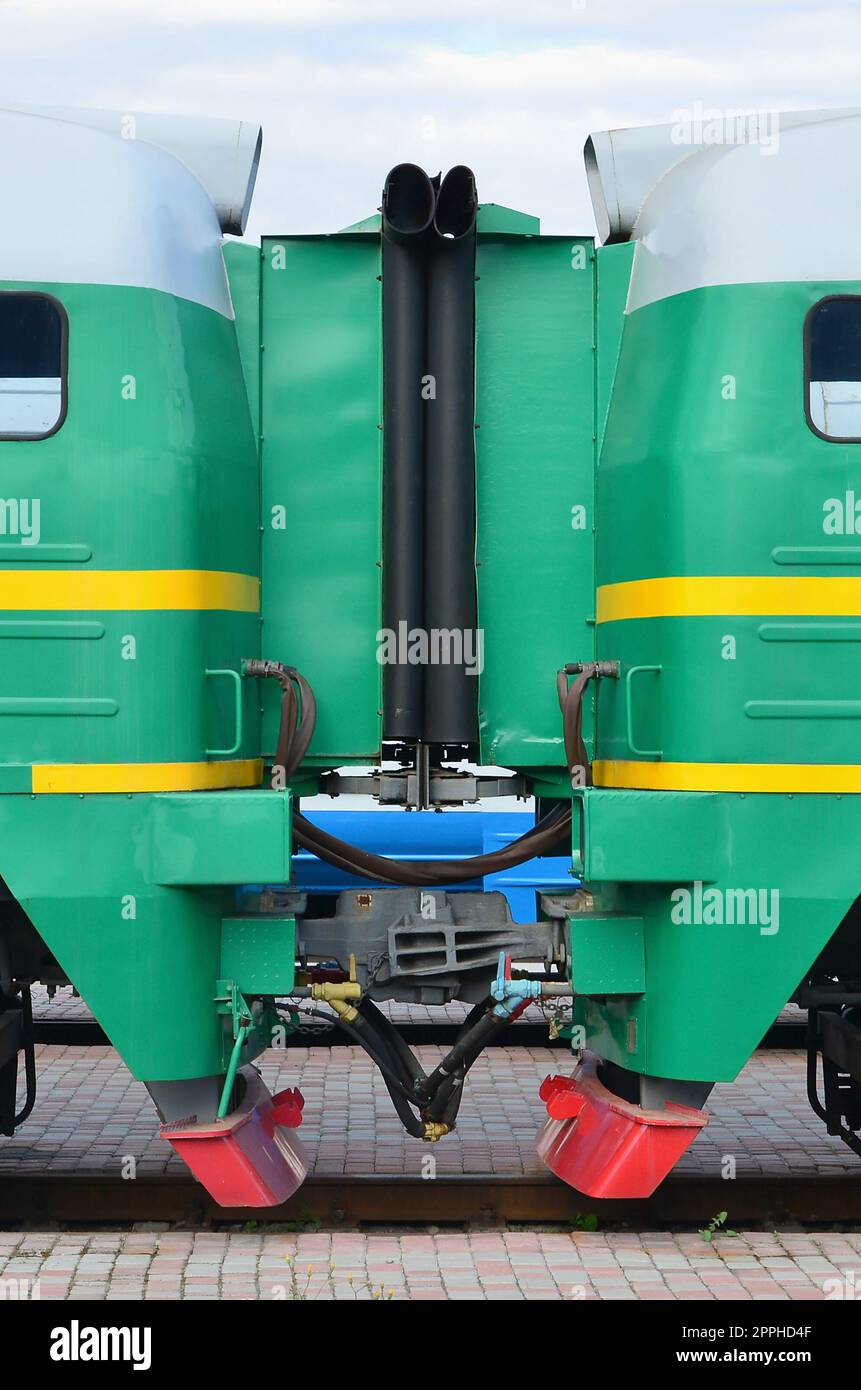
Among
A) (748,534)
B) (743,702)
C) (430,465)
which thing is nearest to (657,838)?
(743,702)

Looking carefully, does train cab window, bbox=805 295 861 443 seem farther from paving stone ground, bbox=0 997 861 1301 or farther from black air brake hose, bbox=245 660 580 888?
paving stone ground, bbox=0 997 861 1301

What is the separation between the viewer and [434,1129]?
19.3 ft

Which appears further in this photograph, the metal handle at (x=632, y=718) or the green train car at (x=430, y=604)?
the metal handle at (x=632, y=718)

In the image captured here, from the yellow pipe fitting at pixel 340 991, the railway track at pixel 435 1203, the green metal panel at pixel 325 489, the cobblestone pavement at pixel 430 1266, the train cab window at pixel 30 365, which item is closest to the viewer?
the cobblestone pavement at pixel 430 1266

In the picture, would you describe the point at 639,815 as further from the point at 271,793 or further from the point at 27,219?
the point at 27,219

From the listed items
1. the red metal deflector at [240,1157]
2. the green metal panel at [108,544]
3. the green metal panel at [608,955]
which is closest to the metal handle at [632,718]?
the green metal panel at [608,955]

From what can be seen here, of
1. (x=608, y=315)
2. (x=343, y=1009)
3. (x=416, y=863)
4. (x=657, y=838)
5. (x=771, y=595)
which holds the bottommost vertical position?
(x=343, y=1009)

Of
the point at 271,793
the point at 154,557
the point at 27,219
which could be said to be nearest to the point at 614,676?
the point at 271,793

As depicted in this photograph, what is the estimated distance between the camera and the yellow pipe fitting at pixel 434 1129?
5.88 m

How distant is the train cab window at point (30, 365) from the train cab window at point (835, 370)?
8.03ft

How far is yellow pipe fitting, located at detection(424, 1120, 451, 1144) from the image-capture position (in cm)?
588

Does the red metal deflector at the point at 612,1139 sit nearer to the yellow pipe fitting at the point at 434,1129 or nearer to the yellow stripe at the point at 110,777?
the yellow pipe fitting at the point at 434,1129

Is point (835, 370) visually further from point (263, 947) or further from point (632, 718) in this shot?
point (263, 947)

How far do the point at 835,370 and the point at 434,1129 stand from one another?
2.96 metres
